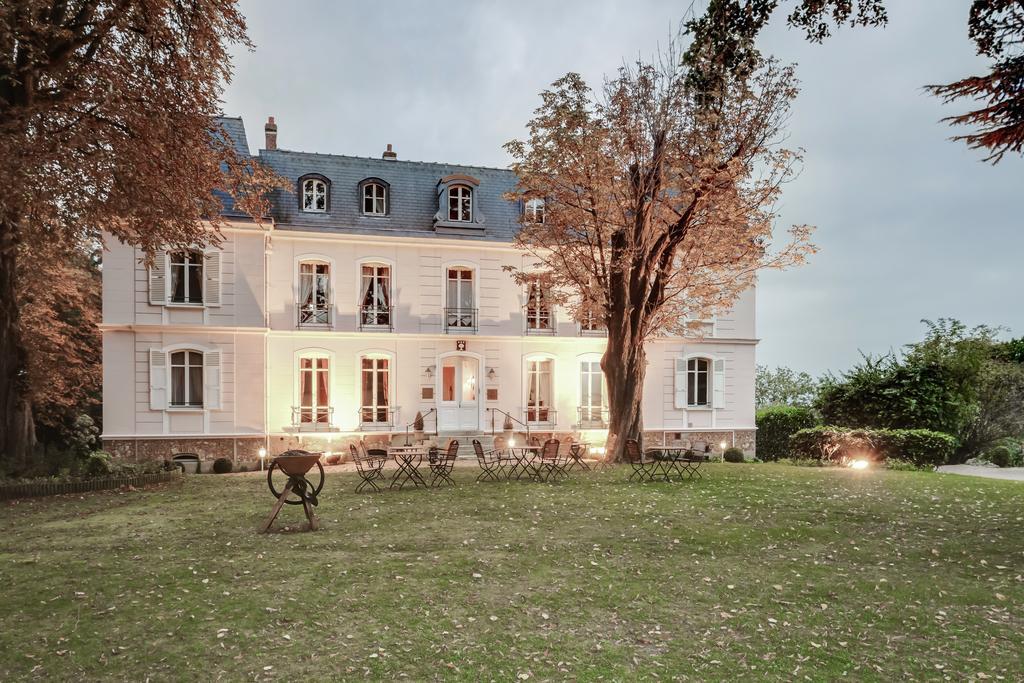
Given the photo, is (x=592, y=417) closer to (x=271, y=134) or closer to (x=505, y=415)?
(x=505, y=415)

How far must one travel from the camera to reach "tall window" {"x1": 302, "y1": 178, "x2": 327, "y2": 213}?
1902cm

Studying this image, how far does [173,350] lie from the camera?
55.9 feet

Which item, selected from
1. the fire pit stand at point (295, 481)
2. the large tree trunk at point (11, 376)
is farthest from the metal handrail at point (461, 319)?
the fire pit stand at point (295, 481)

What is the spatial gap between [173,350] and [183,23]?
31.0 feet

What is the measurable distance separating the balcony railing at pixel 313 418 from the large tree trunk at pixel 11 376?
6277mm

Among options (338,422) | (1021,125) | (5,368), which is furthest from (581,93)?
(5,368)

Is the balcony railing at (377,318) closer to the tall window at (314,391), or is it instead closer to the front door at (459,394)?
the tall window at (314,391)

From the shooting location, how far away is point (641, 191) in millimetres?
14555

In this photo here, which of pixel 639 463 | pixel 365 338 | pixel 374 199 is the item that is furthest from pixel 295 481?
pixel 374 199

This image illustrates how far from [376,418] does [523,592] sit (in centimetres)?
1358

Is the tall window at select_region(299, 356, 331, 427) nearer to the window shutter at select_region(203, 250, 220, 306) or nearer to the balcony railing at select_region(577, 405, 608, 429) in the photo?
the window shutter at select_region(203, 250, 220, 306)

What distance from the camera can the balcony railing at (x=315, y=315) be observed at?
18.3m

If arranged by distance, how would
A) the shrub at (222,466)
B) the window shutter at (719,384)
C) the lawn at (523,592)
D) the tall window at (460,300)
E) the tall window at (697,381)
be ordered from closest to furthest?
the lawn at (523,592)
the shrub at (222,466)
the tall window at (460,300)
the window shutter at (719,384)
the tall window at (697,381)

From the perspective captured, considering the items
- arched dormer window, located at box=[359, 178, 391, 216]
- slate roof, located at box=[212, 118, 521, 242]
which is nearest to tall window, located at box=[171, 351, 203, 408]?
slate roof, located at box=[212, 118, 521, 242]
